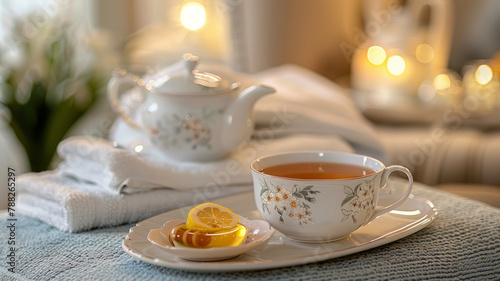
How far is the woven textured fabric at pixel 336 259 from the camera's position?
0.46 metres

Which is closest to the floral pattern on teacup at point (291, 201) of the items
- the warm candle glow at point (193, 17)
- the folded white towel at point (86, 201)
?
the folded white towel at point (86, 201)

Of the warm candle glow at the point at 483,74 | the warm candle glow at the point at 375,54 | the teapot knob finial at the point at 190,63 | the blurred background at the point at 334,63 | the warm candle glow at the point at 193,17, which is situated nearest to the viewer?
the teapot knob finial at the point at 190,63

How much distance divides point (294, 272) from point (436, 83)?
3.54 feet

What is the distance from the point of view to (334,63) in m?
1.70

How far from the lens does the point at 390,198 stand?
2.02ft

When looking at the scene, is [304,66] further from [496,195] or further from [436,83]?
[496,195]

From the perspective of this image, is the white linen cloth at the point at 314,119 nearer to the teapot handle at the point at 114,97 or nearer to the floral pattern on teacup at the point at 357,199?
the teapot handle at the point at 114,97

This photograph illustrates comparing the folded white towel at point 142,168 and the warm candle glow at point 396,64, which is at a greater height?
the warm candle glow at point 396,64

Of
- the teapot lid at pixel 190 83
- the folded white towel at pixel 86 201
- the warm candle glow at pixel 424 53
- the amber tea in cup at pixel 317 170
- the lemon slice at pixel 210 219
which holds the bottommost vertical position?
the folded white towel at pixel 86 201

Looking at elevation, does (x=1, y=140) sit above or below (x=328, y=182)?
below

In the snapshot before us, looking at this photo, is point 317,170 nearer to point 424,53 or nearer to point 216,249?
point 216,249

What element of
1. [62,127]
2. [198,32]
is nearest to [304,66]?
[198,32]

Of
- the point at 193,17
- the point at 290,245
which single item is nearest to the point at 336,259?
the point at 290,245

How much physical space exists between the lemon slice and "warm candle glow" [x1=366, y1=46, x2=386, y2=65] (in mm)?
1042
